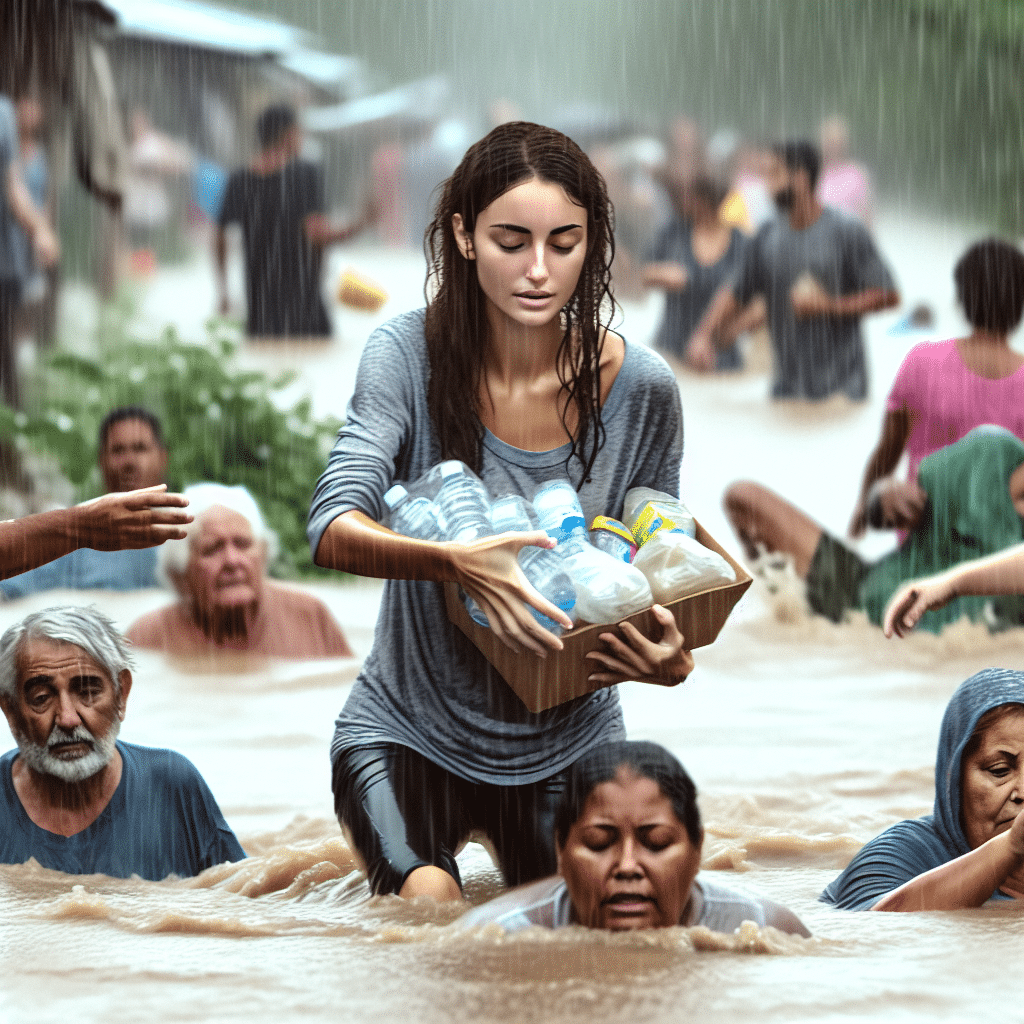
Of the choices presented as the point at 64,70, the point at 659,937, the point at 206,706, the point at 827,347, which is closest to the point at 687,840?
the point at 659,937

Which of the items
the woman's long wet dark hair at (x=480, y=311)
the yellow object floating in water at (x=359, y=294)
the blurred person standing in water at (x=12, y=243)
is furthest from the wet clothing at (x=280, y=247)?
the woman's long wet dark hair at (x=480, y=311)

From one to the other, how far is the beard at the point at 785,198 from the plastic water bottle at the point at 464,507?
578 cm

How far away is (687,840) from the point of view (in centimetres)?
319

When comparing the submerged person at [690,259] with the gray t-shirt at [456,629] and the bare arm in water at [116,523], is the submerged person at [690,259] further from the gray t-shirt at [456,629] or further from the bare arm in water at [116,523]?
the bare arm in water at [116,523]

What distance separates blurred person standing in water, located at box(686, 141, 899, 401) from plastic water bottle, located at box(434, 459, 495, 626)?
17.8 ft

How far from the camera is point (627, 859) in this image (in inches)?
124

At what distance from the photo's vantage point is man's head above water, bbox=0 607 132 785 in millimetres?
3984

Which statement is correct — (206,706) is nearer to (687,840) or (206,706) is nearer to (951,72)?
(687,840)

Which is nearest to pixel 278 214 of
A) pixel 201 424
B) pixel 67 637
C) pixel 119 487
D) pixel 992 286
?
pixel 201 424

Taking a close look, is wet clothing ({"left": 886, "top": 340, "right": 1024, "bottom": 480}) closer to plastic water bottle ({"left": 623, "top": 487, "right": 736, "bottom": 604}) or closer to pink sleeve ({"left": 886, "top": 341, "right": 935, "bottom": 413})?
pink sleeve ({"left": 886, "top": 341, "right": 935, "bottom": 413})

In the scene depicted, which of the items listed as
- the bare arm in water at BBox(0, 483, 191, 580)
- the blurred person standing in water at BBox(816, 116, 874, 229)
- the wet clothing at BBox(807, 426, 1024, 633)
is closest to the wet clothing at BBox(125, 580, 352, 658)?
the wet clothing at BBox(807, 426, 1024, 633)

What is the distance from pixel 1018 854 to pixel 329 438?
6812 millimetres

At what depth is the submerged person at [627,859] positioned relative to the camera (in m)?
3.15

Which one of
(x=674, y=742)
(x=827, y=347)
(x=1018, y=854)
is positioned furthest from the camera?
(x=827, y=347)
